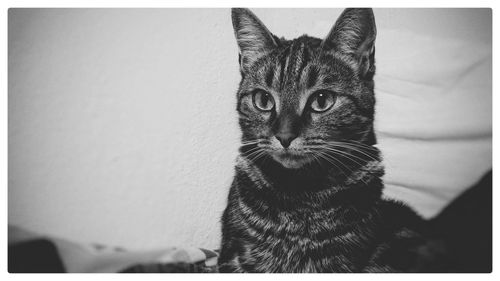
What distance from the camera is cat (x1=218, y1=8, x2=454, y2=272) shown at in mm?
975

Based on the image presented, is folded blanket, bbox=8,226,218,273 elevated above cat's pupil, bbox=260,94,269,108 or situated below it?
below

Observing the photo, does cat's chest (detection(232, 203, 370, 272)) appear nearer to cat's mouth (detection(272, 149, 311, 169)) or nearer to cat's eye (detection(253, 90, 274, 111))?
cat's mouth (detection(272, 149, 311, 169))

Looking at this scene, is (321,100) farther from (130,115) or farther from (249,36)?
(130,115)

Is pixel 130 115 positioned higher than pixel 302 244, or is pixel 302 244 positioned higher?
pixel 130 115

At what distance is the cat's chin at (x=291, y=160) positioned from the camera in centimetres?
97

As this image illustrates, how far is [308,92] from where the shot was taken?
3.24 feet

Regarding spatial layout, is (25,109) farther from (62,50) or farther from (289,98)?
(289,98)

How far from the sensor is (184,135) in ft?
3.52

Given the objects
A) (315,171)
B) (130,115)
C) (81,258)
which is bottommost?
(81,258)

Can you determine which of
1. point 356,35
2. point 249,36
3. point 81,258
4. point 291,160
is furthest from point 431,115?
point 81,258

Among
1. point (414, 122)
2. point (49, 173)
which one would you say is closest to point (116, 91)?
point (49, 173)

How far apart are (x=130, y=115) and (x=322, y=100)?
19.3 inches

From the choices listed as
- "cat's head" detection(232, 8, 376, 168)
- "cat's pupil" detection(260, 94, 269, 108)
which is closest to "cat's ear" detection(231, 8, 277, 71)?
"cat's head" detection(232, 8, 376, 168)

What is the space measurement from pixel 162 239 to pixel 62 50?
55 centimetres
